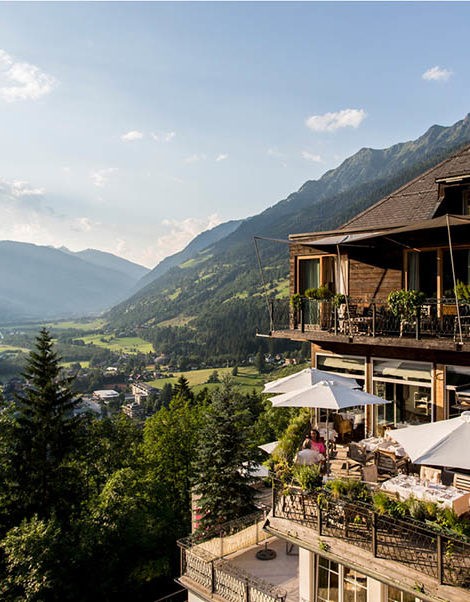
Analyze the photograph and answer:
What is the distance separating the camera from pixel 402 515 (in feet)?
28.7

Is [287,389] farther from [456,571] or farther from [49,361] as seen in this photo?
[49,361]

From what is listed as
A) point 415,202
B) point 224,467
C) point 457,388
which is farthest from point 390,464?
point 224,467

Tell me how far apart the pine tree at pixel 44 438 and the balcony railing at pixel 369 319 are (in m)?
21.5

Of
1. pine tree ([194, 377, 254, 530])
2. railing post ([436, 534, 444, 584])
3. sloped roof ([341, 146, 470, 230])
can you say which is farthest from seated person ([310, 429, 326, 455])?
pine tree ([194, 377, 254, 530])

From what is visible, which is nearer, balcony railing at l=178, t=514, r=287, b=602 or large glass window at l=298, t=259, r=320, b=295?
balcony railing at l=178, t=514, r=287, b=602

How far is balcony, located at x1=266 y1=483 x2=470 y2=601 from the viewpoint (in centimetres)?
800

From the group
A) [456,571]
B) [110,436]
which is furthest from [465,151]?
[110,436]

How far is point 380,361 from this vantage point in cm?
1535

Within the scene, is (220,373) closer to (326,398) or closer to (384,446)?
(384,446)

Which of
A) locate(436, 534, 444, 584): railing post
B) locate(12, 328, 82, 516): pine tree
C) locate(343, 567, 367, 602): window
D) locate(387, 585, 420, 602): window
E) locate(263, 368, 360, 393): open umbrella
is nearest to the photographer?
locate(436, 534, 444, 584): railing post

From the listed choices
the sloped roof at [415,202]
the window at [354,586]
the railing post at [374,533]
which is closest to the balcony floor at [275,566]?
the window at [354,586]

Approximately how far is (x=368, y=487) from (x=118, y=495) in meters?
22.2

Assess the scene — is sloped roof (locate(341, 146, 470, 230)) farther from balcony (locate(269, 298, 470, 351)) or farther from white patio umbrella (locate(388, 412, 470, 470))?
white patio umbrella (locate(388, 412, 470, 470))

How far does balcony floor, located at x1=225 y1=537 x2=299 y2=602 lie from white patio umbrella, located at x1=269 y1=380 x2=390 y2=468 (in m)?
5.93
